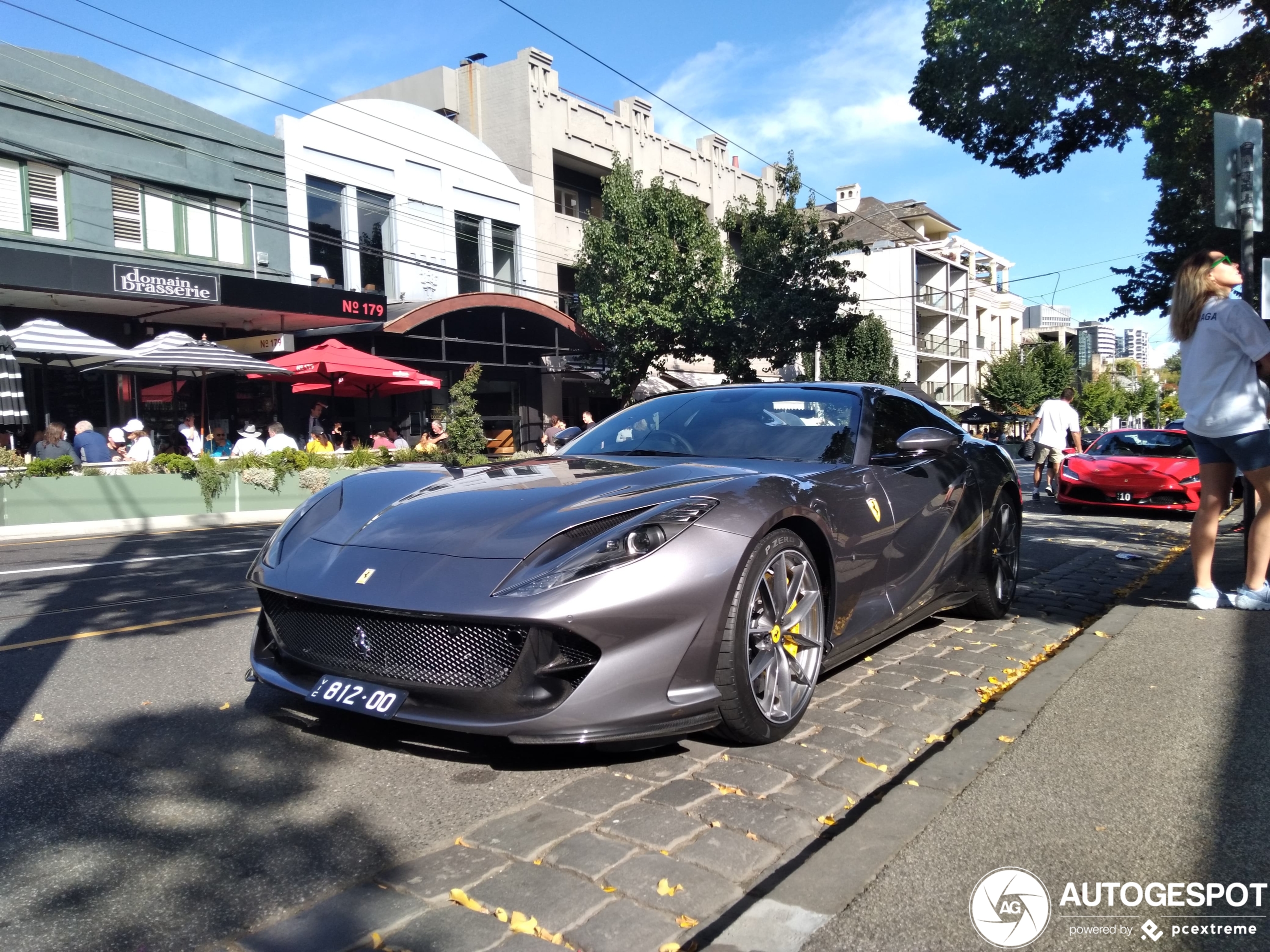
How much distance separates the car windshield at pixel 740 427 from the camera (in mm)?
4082

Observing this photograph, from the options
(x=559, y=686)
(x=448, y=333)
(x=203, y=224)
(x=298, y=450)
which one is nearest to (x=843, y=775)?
(x=559, y=686)

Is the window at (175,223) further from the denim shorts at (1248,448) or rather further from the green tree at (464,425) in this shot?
the denim shorts at (1248,448)

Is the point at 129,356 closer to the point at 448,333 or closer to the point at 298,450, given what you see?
the point at 298,450

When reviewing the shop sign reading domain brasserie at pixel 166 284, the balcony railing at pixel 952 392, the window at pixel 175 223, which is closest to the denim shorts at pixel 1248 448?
the shop sign reading domain brasserie at pixel 166 284

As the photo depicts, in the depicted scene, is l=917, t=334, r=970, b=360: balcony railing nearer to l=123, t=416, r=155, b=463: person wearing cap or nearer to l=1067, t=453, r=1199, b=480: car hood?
l=1067, t=453, r=1199, b=480: car hood

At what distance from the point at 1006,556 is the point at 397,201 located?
2029 cm

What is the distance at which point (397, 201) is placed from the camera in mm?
22891

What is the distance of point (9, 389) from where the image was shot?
12781mm

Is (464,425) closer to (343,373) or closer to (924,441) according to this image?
(343,373)

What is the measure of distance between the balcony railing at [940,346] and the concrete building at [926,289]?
0.24ft

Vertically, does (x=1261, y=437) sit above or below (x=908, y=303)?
below

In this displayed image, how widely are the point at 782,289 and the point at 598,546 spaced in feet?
80.8

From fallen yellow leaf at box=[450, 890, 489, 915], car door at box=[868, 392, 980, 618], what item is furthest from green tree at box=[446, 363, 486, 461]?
fallen yellow leaf at box=[450, 890, 489, 915]

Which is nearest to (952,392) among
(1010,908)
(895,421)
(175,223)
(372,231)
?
(372,231)
